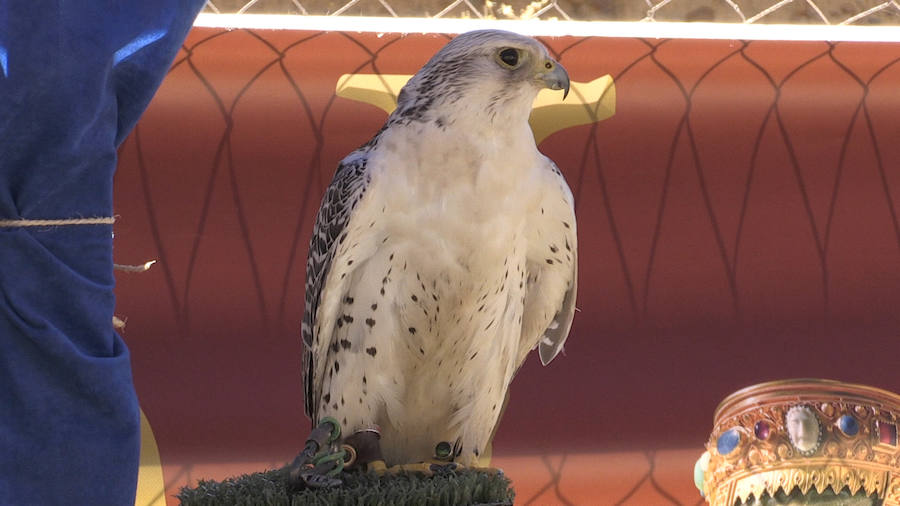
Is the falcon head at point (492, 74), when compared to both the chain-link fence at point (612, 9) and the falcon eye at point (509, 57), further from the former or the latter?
the chain-link fence at point (612, 9)

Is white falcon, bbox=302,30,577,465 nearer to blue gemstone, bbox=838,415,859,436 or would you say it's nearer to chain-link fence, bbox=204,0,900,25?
blue gemstone, bbox=838,415,859,436

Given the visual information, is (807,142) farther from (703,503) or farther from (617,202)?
(703,503)

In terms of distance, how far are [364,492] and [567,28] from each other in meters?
1.32

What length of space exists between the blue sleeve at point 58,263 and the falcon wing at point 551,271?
2.13ft

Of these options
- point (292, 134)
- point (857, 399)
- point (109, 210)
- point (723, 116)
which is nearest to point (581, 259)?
point (723, 116)

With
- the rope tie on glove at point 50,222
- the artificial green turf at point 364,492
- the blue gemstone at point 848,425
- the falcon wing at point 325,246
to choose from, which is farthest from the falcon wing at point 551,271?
the rope tie on glove at point 50,222

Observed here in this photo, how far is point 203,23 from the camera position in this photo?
2207 mm

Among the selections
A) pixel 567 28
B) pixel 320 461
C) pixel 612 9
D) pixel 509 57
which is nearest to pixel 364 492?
pixel 320 461

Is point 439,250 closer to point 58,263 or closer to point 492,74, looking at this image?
point 492,74

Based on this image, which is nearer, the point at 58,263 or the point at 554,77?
the point at 58,263

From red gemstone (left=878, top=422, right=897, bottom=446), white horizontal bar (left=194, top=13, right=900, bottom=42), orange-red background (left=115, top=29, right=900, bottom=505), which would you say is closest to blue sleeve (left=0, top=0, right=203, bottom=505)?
red gemstone (left=878, top=422, right=897, bottom=446)

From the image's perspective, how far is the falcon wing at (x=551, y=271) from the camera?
149 centimetres

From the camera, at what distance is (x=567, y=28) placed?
224 centimetres

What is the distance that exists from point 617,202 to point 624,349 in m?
0.27
